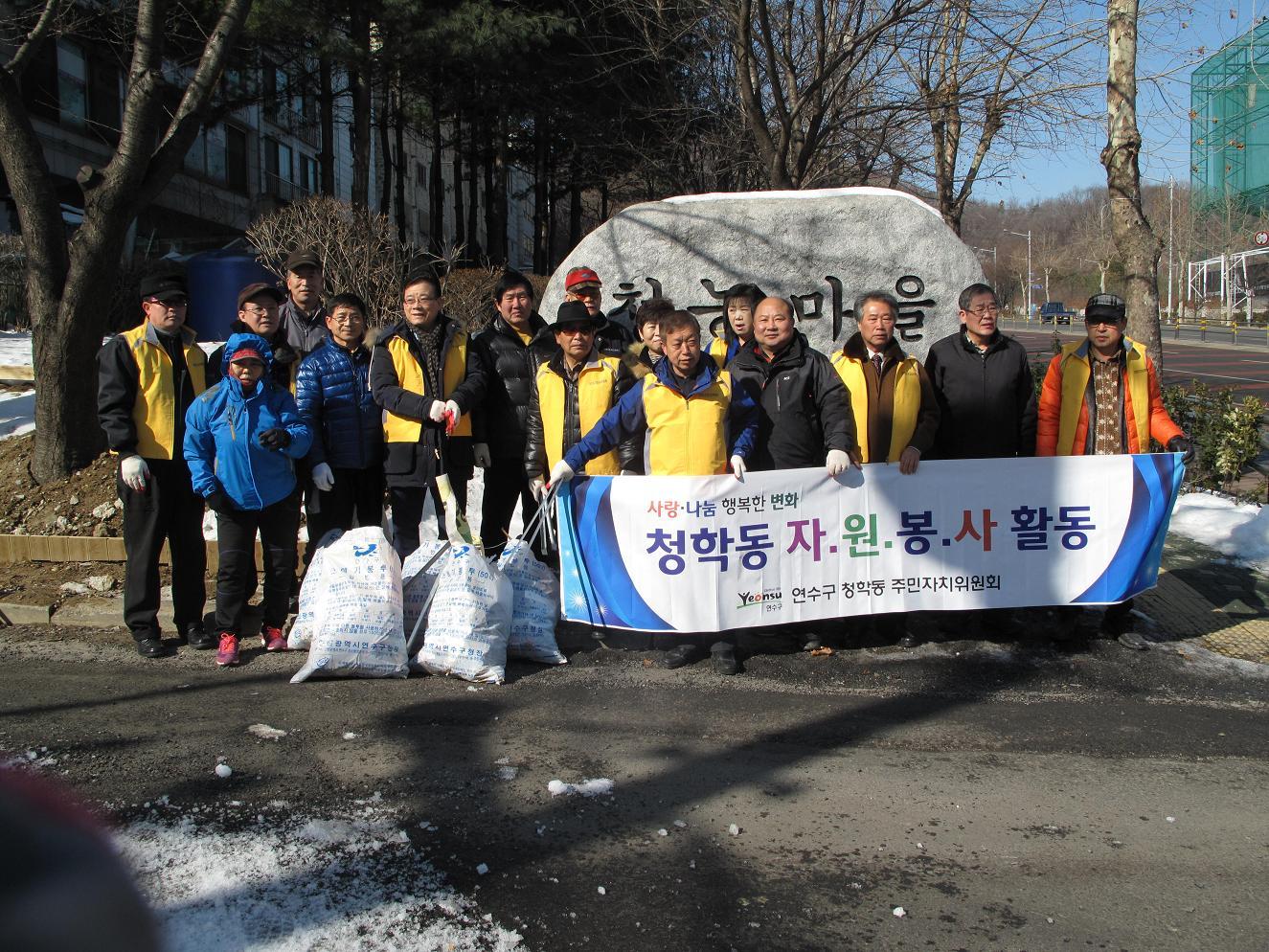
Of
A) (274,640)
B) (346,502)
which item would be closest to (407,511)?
(346,502)

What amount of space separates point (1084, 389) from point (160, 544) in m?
4.99

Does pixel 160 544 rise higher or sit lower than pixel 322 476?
lower

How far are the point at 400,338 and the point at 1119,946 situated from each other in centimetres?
421

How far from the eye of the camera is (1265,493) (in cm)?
861

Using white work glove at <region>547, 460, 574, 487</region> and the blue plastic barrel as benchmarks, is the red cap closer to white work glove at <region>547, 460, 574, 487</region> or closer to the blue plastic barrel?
white work glove at <region>547, 460, 574, 487</region>

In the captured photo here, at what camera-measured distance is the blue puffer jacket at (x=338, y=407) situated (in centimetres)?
540

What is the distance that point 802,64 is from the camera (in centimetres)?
1326

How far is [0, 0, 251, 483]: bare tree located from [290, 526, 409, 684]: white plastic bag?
390cm

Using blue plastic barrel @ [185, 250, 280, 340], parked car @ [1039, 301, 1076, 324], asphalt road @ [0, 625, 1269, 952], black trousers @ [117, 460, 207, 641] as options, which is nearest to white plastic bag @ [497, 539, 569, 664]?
asphalt road @ [0, 625, 1269, 952]

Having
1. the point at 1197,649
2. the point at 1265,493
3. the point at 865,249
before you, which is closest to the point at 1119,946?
the point at 1197,649

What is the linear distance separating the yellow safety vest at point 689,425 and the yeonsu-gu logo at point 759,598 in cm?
65

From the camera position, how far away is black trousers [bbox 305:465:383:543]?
5535mm

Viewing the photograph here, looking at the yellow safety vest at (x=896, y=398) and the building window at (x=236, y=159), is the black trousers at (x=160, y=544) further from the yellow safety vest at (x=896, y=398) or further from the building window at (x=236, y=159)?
the building window at (x=236, y=159)

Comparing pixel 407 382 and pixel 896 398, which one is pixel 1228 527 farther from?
pixel 407 382
